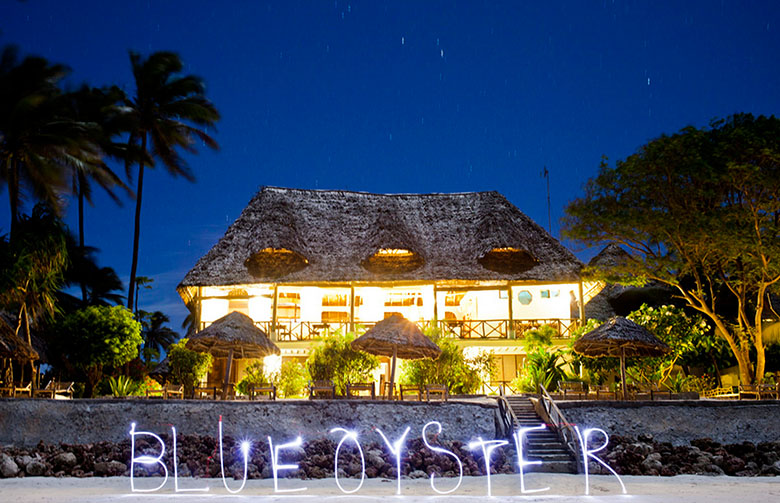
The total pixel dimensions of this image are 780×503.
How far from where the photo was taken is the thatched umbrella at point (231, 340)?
56.5 feet

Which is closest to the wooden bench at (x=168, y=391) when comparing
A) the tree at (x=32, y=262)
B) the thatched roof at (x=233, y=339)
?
the thatched roof at (x=233, y=339)

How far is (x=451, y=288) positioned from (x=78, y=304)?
14.6 m

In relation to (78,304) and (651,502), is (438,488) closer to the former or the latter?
(651,502)

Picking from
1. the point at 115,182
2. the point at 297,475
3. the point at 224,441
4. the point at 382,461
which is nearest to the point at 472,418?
the point at 382,461

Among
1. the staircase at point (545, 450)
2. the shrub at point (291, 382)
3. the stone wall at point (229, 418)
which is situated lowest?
the staircase at point (545, 450)

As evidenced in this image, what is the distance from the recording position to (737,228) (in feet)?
62.9

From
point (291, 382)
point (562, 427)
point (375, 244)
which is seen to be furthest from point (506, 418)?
point (375, 244)

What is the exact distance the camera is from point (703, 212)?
1977cm

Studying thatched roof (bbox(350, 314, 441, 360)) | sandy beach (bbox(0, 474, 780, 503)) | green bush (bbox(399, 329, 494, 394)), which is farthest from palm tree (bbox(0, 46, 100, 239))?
green bush (bbox(399, 329, 494, 394))

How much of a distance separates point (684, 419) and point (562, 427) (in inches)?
124

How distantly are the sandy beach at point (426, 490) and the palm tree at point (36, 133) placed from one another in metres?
11.0

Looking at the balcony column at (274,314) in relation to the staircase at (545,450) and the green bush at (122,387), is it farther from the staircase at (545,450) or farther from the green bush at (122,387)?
the staircase at (545,450)

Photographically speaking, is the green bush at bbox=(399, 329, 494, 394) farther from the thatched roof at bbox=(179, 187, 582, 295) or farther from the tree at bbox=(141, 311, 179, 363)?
the tree at bbox=(141, 311, 179, 363)

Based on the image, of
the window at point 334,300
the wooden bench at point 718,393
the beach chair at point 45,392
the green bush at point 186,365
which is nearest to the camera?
the beach chair at point 45,392
